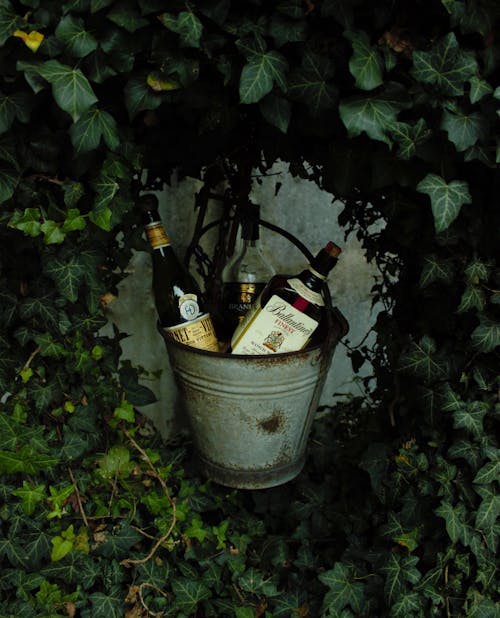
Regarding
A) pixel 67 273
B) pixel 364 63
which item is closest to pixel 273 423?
pixel 67 273

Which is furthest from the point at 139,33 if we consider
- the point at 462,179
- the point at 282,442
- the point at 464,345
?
the point at 282,442

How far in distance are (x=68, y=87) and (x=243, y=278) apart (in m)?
0.85

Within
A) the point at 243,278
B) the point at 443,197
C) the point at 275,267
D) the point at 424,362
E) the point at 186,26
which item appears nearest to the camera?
the point at 186,26

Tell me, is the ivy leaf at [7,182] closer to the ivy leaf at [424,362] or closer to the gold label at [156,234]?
the gold label at [156,234]

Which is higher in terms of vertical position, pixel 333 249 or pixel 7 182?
pixel 7 182

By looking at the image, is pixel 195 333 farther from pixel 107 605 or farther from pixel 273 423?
pixel 107 605

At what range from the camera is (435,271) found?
118 centimetres

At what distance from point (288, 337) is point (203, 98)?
0.59 m

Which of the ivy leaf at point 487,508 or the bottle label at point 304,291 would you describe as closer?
the ivy leaf at point 487,508

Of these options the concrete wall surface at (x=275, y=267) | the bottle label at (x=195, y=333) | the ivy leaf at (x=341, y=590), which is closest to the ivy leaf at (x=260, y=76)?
the bottle label at (x=195, y=333)

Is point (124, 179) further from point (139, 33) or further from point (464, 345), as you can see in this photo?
point (464, 345)

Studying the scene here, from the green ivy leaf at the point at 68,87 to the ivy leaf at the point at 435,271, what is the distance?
2.25 feet

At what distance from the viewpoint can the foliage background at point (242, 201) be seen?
38.5 inches

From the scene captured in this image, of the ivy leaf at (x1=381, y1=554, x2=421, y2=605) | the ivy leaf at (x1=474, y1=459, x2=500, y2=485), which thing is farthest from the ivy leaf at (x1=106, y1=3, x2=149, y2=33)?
the ivy leaf at (x1=381, y1=554, x2=421, y2=605)
